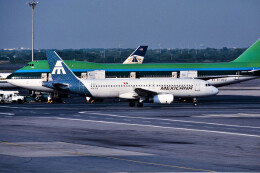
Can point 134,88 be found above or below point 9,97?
above

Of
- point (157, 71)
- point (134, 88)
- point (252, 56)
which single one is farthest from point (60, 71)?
point (252, 56)

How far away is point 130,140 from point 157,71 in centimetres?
5764

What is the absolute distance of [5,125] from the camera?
176ft

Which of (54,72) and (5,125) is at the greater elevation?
(54,72)

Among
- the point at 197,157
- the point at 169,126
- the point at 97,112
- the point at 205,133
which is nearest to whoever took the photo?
the point at 197,157

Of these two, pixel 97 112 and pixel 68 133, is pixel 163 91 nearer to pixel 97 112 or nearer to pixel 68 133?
pixel 97 112

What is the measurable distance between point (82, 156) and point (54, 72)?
4437 centimetres

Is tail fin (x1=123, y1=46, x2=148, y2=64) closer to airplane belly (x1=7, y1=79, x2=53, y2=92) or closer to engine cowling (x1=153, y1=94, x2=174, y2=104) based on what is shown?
airplane belly (x1=7, y1=79, x2=53, y2=92)

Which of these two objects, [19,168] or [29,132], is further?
[29,132]

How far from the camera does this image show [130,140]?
4272 cm

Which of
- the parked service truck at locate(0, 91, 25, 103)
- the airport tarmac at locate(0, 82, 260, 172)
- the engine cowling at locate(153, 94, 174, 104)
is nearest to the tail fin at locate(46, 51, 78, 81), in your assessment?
the airport tarmac at locate(0, 82, 260, 172)

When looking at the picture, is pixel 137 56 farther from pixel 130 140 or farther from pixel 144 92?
pixel 130 140

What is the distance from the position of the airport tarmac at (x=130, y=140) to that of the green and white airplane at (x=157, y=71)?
24.7 m

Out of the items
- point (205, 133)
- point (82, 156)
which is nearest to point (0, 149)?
point (82, 156)
